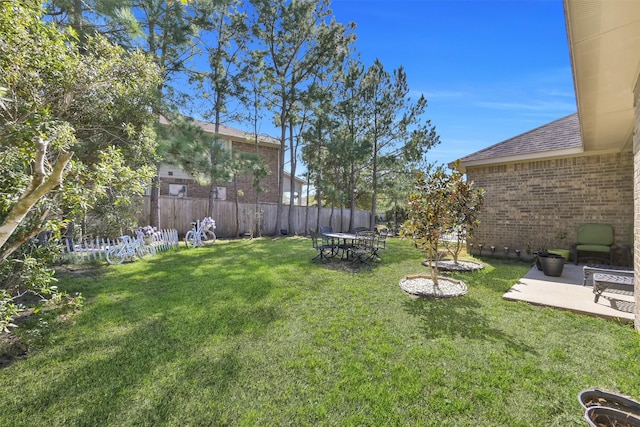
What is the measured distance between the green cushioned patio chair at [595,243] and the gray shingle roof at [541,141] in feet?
8.25

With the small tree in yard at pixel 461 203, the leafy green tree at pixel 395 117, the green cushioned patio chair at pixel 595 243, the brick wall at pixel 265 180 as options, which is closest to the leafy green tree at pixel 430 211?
the small tree in yard at pixel 461 203

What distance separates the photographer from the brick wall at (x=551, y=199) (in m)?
7.35

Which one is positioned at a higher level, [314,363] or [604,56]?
[604,56]

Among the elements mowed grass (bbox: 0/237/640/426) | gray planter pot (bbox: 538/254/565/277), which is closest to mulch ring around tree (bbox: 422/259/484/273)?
gray planter pot (bbox: 538/254/565/277)

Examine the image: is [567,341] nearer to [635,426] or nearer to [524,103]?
[635,426]

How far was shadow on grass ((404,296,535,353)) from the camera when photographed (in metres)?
3.41

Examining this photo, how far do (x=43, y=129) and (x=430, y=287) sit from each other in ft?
22.3

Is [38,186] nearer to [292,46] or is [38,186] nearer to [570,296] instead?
[570,296]

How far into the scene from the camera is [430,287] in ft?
18.2

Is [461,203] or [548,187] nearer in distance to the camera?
[461,203]

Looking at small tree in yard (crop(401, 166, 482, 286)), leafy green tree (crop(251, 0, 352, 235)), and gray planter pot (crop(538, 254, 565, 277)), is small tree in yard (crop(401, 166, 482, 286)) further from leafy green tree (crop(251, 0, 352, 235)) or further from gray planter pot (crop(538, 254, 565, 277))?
leafy green tree (crop(251, 0, 352, 235))

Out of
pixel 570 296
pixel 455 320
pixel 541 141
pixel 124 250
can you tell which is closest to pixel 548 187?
pixel 541 141

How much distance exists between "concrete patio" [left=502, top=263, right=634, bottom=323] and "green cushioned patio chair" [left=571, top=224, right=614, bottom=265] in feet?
5.90

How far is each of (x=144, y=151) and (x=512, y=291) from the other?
8.29 metres
